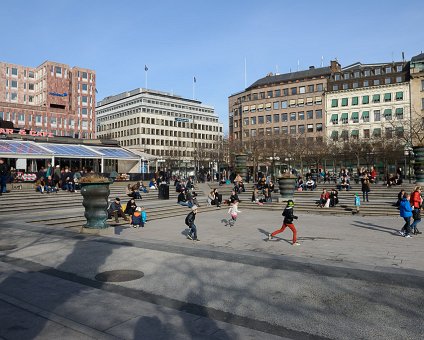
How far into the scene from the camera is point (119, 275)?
26.1 feet

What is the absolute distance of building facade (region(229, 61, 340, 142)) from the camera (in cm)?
7406

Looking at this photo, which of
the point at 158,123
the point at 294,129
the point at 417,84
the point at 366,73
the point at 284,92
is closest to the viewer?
the point at 417,84

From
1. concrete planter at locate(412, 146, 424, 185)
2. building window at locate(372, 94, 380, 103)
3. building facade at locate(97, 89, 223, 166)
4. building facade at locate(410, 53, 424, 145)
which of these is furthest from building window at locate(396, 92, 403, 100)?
building facade at locate(97, 89, 223, 166)

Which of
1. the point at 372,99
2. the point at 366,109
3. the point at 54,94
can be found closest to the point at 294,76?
the point at 366,109

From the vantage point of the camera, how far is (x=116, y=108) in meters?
111

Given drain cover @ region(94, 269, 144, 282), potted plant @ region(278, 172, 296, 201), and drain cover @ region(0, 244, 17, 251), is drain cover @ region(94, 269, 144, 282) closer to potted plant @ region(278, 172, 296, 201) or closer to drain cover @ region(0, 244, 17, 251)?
drain cover @ region(0, 244, 17, 251)

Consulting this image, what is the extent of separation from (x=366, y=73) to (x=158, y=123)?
52883mm

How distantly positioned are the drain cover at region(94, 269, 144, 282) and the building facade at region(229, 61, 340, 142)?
62297mm

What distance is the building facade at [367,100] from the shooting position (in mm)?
63188

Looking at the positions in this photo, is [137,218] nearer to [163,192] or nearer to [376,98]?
[163,192]

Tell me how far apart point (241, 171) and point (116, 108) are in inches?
3215

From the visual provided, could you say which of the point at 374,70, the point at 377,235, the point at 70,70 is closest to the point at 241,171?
the point at 377,235

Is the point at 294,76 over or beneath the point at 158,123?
over

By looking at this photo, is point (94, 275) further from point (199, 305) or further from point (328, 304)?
point (328, 304)
